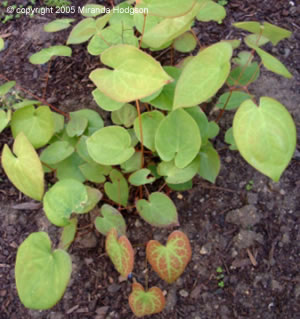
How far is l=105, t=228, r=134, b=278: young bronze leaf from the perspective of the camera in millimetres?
997

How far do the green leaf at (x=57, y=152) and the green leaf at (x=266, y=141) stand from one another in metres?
0.61

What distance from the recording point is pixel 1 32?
5.88 feet

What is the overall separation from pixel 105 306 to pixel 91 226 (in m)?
0.29

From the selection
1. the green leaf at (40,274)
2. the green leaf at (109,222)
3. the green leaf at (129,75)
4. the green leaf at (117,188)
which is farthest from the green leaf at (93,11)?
the green leaf at (40,274)

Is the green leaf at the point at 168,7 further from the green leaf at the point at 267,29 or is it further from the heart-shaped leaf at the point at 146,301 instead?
the heart-shaped leaf at the point at 146,301

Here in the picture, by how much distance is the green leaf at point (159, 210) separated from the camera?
1.12m

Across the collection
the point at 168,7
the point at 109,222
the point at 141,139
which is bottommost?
the point at 109,222

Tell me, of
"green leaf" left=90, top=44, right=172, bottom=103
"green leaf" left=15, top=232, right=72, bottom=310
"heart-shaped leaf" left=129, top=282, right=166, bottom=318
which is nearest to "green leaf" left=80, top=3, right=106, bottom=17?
"green leaf" left=90, top=44, right=172, bottom=103

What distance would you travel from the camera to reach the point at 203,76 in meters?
0.90

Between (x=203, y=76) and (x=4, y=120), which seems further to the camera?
(x=4, y=120)

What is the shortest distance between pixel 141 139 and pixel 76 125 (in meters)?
0.29

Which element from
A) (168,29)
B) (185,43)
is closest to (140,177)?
(168,29)

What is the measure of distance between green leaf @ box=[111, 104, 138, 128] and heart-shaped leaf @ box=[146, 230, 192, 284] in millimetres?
483

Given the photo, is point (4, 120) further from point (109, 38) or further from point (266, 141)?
point (266, 141)
